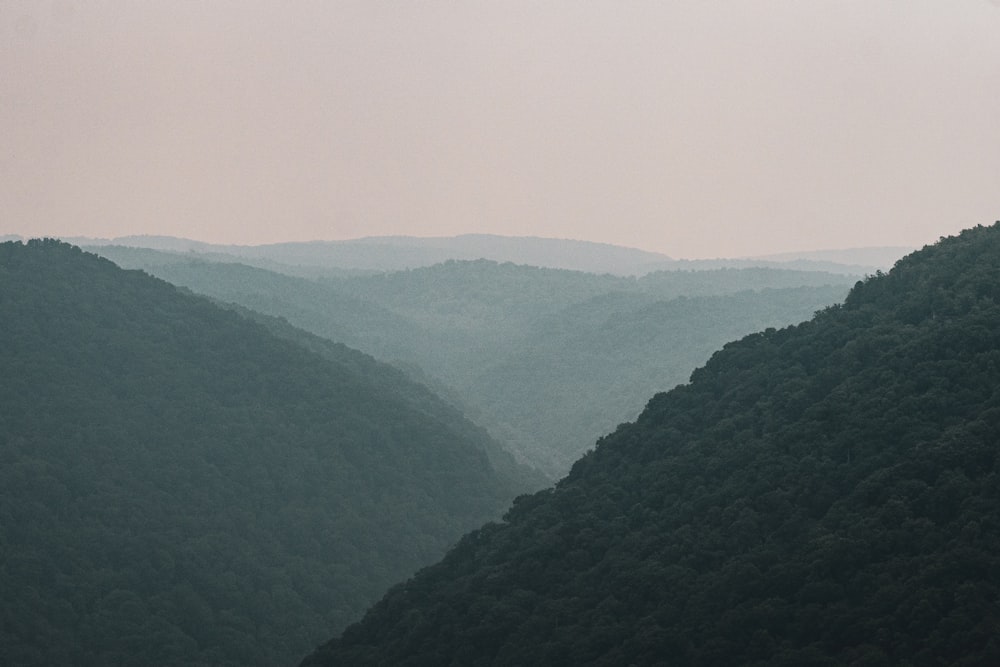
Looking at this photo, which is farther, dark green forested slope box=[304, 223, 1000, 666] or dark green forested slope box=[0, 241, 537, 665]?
dark green forested slope box=[0, 241, 537, 665]

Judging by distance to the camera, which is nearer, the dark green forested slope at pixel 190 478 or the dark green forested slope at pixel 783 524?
the dark green forested slope at pixel 783 524

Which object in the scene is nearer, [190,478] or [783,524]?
[783,524]

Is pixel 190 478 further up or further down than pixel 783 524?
further down

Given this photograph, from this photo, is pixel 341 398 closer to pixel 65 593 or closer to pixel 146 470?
pixel 146 470
